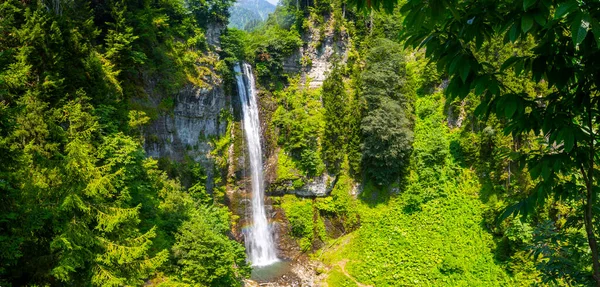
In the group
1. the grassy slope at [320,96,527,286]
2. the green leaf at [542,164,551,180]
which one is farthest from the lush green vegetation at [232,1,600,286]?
the green leaf at [542,164,551,180]

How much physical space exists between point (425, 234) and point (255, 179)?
12818mm

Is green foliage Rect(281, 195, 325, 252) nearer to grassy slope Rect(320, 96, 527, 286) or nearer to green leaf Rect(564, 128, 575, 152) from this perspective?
grassy slope Rect(320, 96, 527, 286)

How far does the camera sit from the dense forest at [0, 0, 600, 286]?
2973 millimetres

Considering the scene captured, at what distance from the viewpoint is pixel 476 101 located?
20.0m

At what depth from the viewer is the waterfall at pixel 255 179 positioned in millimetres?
22203

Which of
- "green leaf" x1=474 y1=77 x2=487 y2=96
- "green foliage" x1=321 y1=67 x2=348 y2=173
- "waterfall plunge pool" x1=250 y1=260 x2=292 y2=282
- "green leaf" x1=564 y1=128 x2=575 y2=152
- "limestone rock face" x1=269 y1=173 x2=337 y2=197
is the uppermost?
"green leaf" x1=474 y1=77 x2=487 y2=96

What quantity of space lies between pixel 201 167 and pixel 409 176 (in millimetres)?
14757

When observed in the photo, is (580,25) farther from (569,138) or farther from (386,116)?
(386,116)

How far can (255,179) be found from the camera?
24234 millimetres

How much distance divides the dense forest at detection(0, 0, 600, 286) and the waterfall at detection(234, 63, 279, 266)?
57cm

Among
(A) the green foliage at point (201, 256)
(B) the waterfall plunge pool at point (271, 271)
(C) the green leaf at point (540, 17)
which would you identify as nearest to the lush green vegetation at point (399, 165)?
(B) the waterfall plunge pool at point (271, 271)

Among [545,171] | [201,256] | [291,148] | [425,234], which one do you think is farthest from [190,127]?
[545,171]

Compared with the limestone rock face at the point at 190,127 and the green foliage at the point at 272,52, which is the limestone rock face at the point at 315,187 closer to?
the limestone rock face at the point at 190,127

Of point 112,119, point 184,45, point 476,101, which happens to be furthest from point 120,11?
point 476,101
